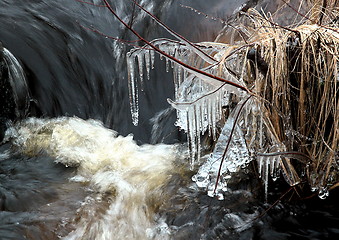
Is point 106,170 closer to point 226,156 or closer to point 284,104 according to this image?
point 226,156

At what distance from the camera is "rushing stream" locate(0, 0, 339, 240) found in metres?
2.77

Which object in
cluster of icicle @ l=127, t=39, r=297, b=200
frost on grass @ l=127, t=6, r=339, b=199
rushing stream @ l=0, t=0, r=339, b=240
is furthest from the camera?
rushing stream @ l=0, t=0, r=339, b=240

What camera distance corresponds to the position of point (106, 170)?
148 inches

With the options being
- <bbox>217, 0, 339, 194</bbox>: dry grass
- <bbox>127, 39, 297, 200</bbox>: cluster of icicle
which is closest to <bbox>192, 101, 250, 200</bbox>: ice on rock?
<bbox>127, 39, 297, 200</bbox>: cluster of icicle

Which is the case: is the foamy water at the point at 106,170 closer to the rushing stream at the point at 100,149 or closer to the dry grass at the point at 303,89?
the rushing stream at the point at 100,149

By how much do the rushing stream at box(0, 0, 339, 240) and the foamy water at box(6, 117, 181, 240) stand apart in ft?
0.03

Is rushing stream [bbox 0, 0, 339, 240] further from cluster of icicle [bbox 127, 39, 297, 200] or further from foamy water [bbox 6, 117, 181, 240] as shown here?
cluster of icicle [bbox 127, 39, 297, 200]

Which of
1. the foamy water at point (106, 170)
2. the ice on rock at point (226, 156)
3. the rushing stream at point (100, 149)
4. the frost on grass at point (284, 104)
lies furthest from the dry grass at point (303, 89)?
the foamy water at point (106, 170)

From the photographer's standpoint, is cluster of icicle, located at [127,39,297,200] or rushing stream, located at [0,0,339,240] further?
rushing stream, located at [0,0,339,240]

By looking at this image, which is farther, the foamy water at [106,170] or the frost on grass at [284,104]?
the foamy water at [106,170]

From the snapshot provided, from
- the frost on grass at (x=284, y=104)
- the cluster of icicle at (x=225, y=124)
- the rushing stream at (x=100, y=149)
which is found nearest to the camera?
the cluster of icicle at (x=225, y=124)

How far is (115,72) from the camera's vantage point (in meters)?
5.31

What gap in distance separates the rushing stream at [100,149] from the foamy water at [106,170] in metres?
0.01

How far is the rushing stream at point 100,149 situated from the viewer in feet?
9.08
